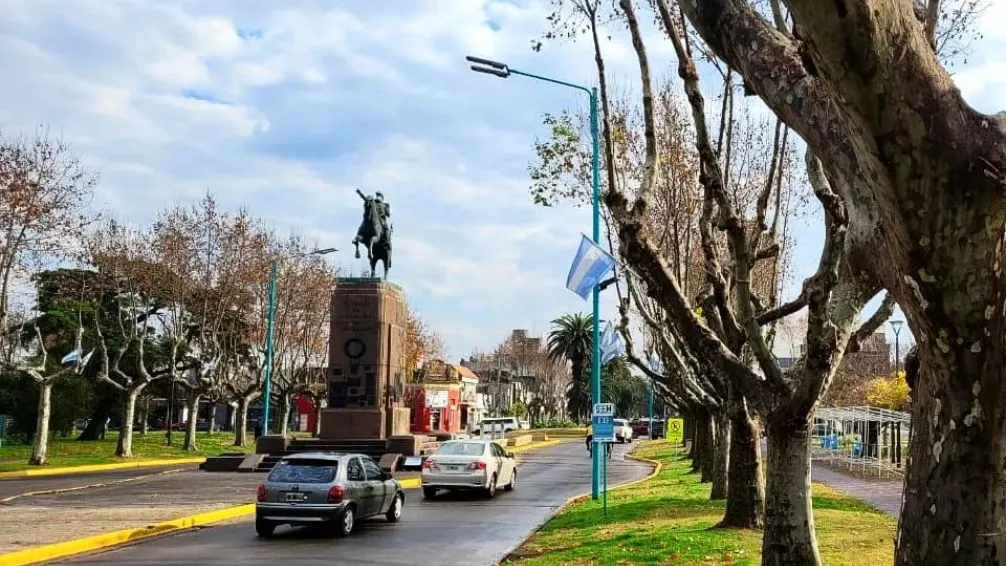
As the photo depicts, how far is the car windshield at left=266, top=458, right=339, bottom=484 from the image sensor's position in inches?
588

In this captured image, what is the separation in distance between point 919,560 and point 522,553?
26.5ft

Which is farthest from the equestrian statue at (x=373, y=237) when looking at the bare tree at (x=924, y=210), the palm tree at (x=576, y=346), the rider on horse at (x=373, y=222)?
the palm tree at (x=576, y=346)

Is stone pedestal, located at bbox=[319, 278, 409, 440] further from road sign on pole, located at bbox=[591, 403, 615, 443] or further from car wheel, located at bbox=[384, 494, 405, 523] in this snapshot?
road sign on pole, located at bbox=[591, 403, 615, 443]

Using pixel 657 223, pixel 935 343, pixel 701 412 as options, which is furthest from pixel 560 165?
pixel 935 343

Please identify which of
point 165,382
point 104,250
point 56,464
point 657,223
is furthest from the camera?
point 165,382

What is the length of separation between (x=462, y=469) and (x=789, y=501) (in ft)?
44.4

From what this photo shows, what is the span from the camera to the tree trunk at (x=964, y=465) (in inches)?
212

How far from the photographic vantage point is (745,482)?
13.9 meters

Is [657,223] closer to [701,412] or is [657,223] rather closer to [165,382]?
[701,412]

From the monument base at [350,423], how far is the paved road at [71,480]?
18.3ft

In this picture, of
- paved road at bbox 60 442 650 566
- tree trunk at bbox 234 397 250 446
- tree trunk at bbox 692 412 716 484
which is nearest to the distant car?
tree trunk at bbox 234 397 250 446

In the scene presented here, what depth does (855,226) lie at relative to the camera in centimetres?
604

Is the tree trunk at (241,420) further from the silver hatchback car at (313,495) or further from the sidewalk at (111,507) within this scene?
the silver hatchback car at (313,495)

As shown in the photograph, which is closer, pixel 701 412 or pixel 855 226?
Result: pixel 855 226
